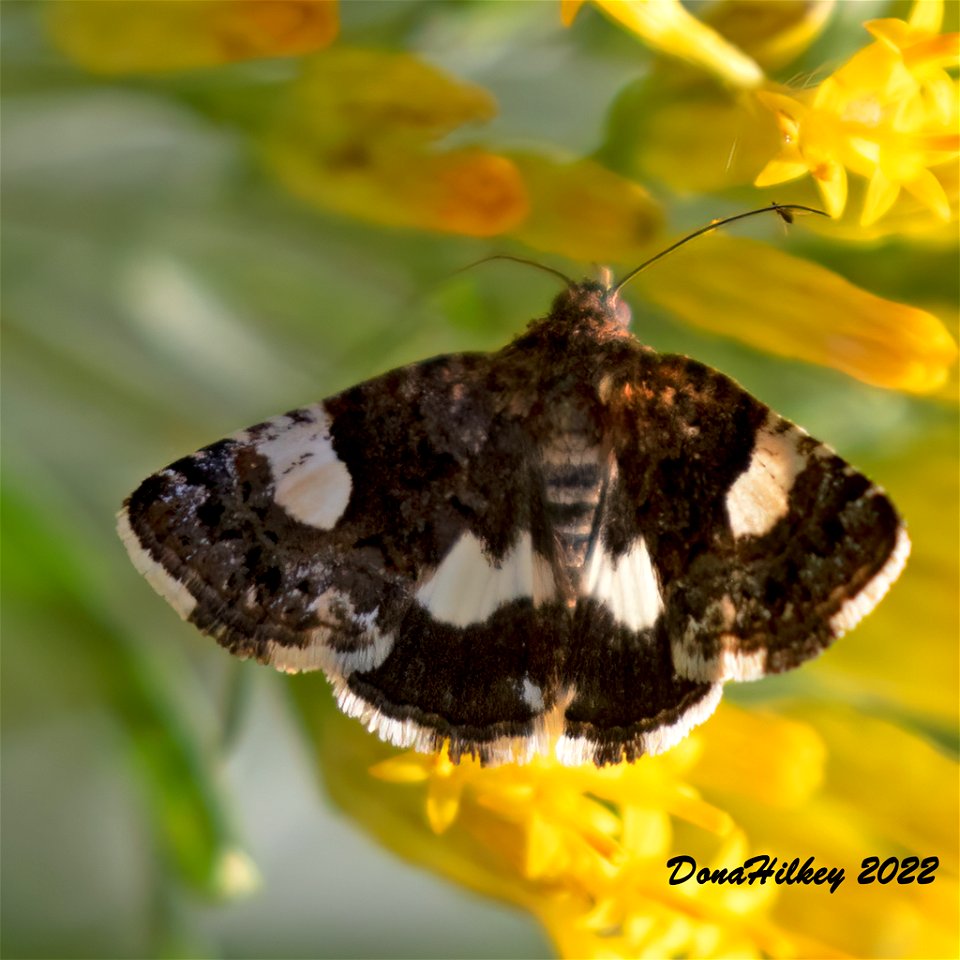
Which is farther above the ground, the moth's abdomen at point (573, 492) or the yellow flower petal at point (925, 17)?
the yellow flower petal at point (925, 17)

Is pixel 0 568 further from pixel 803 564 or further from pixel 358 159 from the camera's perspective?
pixel 803 564

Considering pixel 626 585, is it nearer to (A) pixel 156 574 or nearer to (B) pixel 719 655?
(B) pixel 719 655

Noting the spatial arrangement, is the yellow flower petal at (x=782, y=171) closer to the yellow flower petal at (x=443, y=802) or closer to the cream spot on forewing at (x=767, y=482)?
the cream spot on forewing at (x=767, y=482)

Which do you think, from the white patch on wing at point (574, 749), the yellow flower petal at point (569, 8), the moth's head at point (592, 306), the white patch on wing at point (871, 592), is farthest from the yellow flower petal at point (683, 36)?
the white patch on wing at point (574, 749)

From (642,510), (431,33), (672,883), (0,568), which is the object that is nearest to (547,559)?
(642,510)

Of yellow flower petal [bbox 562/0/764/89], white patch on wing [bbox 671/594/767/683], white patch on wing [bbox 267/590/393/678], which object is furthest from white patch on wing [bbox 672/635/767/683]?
yellow flower petal [bbox 562/0/764/89]

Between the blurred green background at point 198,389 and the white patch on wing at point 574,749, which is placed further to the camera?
the blurred green background at point 198,389

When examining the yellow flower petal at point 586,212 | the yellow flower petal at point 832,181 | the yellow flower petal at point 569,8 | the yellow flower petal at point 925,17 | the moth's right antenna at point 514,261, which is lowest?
the moth's right antenna at point 514,261

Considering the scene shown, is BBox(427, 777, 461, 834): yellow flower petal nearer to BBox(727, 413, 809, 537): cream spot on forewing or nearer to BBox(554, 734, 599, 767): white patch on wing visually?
BBox(554, 734, 599, 767): white patch on wing
